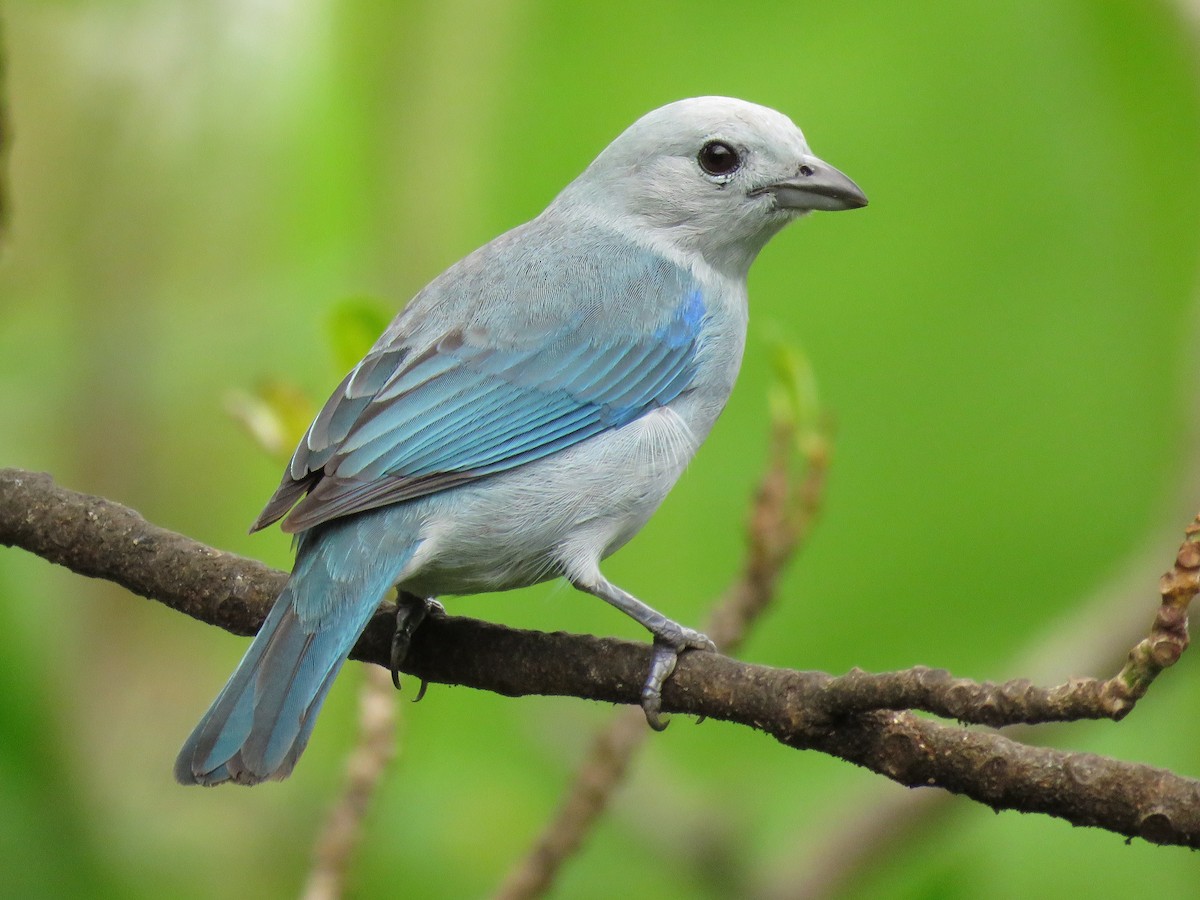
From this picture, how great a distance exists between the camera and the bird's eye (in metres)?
3.67

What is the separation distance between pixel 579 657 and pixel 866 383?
91.3 inches

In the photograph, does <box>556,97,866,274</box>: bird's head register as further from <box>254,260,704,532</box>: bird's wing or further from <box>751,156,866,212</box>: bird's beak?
<box>254,260,704,532</box>: bird's wing

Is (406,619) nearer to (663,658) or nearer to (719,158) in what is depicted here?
(663,658)

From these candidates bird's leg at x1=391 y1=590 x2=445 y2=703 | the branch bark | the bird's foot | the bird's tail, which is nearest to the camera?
the branch bark

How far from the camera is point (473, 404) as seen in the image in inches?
125

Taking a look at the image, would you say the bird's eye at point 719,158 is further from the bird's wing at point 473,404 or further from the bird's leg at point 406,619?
the bird's leg at point 406,619

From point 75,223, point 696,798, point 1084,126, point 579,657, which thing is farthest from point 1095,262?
point 75,223

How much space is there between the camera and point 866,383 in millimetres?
4703

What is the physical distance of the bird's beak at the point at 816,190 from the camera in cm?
355

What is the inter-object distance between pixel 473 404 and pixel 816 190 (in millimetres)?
1035

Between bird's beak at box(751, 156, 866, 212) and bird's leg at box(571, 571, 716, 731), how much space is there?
3.59ft

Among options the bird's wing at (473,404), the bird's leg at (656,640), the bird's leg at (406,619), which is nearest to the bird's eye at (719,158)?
the bird's wing at (473,404)

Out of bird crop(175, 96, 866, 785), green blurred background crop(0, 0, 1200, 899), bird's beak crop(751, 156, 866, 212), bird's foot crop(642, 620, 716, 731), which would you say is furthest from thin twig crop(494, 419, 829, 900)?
green blurred background crop(0, 0, 1200, 899)

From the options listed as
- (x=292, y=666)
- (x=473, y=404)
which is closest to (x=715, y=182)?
(x=473, y=404)
